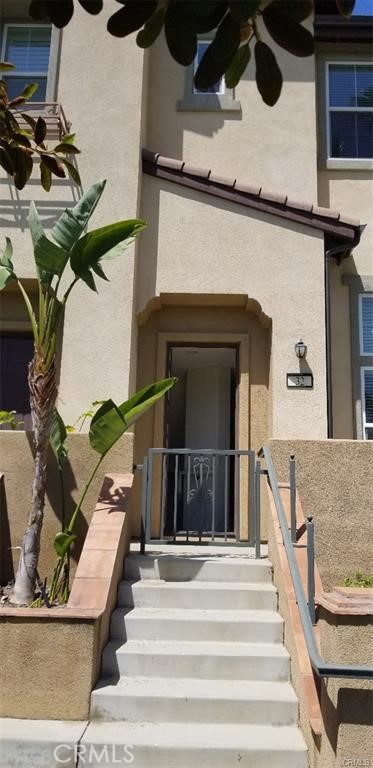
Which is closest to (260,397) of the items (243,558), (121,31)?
(243,558)

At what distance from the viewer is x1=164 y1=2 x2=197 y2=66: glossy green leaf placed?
2230 mm

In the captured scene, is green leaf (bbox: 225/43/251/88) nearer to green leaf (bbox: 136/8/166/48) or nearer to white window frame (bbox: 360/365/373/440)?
green leaf (bbox: 136/8/166/48)

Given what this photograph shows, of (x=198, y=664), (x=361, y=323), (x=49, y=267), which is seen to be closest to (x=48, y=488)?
(x=49, y=267)

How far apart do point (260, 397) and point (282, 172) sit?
3.68 metres

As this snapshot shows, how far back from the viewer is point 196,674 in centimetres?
505

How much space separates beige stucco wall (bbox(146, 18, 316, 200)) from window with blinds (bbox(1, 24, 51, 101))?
173cm

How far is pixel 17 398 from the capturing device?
8.79 m

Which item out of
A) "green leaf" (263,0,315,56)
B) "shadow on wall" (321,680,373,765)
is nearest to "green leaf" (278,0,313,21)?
"green leaf" (263,0,315,56)

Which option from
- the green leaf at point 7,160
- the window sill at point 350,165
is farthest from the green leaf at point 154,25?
the window sill at point 350,165

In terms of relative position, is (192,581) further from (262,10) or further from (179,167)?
(179,167)

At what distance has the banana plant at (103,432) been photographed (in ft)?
19.3

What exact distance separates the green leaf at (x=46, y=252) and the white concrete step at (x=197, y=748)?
164 inches

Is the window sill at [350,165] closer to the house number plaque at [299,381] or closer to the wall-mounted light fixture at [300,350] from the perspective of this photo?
the wall-mounted light fixture at [300,350]

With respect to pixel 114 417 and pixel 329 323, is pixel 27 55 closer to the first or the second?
pixel 329 323
